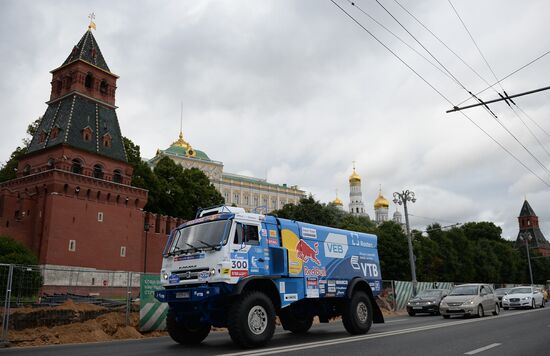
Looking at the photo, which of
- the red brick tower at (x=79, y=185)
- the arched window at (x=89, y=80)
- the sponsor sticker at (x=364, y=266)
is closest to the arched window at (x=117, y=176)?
the red brick tower at (x=79, y=185)

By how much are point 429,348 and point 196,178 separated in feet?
164

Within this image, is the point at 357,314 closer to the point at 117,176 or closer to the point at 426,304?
the point at 426,304

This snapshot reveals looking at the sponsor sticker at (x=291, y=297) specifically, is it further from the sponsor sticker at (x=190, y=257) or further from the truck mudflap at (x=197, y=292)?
the sponsor sticker at (x=190, y=257)

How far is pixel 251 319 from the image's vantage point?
10.0 metres

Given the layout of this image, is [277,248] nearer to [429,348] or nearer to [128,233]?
[429,348]

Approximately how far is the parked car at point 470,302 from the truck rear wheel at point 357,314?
23.8 ft

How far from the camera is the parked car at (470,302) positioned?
61.7ft

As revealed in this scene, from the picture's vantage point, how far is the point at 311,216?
5472 cm

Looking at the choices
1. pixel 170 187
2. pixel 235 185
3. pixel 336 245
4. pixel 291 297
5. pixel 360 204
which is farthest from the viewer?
pixel 360 204

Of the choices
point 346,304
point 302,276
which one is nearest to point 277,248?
point 302,276

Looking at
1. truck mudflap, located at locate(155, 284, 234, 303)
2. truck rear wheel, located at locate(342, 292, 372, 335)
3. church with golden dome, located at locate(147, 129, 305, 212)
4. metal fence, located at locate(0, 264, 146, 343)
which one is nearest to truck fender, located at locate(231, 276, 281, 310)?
truck mudflap, located at locate(155, 284, 234, 303)

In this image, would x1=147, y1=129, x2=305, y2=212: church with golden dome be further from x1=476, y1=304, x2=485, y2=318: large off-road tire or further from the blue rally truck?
the blue rally truck

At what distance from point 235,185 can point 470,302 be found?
10068 cm

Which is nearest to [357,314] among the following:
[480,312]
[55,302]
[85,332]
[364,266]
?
[364,266]
